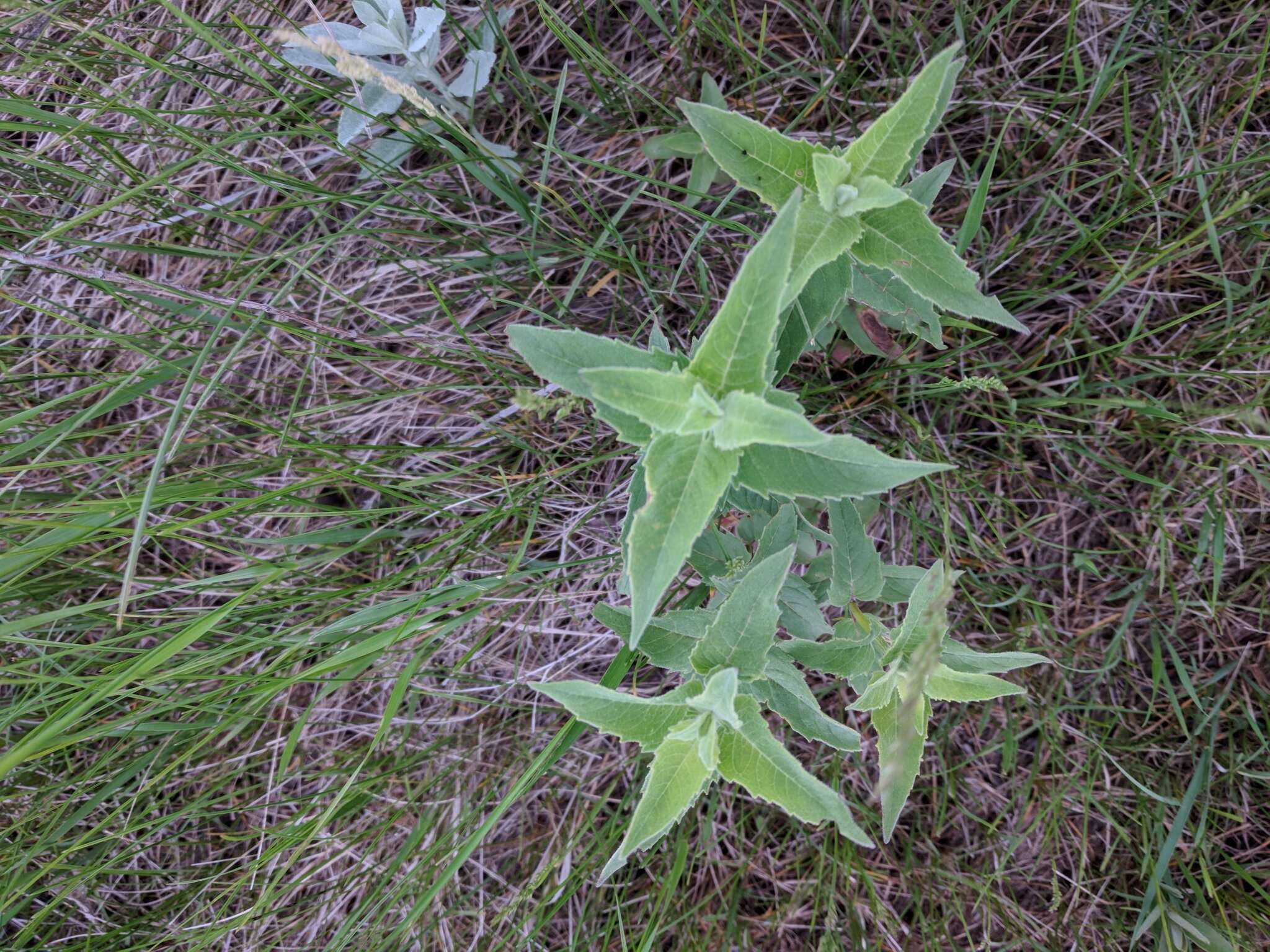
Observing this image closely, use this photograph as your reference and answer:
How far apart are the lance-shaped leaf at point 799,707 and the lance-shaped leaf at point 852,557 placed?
277 millimetres

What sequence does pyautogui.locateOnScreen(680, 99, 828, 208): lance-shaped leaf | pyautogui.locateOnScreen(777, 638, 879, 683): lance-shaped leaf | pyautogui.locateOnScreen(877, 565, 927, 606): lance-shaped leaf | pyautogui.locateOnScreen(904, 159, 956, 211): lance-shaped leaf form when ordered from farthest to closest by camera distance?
pyautogui.locateOnScreen(877, 565, 927, 606): lance-shaped leaf
pyautogui.locateOnScreen(904, 159, 956, 211): lance-shaped leaf
pyautogui.locateOnScreen(777, 638, 879, 683): lance-shaped leaf
pyautogui.locateOnScreen(680, 99, 828, 208): lance-shaped leaf

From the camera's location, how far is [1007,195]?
3021 mm

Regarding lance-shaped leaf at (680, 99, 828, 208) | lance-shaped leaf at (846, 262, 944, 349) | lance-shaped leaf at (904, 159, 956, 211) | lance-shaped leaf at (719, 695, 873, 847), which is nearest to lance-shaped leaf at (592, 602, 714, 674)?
lance-shaped leaf at (719, 695, 873, 847)

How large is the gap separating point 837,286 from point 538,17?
183 cm

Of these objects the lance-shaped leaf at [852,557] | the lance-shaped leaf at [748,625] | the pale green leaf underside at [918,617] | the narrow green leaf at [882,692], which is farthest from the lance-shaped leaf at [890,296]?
the narrow green leaf at [882,692]

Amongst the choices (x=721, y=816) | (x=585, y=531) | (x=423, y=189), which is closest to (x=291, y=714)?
(x=585, y=531)

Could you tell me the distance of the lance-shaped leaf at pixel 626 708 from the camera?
1886 mm

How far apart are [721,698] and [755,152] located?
1246mm

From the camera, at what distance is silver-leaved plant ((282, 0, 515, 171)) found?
2.54 metres

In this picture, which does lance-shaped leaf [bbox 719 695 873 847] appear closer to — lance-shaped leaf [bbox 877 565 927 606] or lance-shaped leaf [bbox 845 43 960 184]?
lance-shaped leaf [bbox 877 565 927 606]

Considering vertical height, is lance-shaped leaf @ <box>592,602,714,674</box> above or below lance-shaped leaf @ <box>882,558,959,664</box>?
below

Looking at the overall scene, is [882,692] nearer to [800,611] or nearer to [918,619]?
[918,619]

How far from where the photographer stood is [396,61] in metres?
2.97

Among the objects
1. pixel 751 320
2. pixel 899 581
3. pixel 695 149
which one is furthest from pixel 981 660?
pixel 695 149
